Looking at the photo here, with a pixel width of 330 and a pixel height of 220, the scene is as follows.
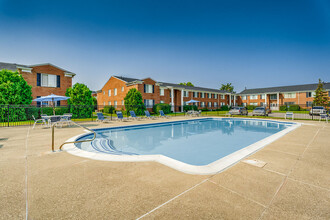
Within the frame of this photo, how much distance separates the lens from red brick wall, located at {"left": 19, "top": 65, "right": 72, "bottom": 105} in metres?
18.8

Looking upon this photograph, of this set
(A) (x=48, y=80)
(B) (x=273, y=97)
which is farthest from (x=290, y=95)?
(A) (x=48, y=80)

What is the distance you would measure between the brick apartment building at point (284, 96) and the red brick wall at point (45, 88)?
4927cm

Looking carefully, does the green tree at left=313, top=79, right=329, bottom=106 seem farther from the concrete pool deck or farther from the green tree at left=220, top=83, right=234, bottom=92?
the concrete pool deck

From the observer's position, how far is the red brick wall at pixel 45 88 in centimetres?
1881

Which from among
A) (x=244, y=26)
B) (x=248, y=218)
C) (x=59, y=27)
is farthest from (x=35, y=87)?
(x=244, y=26)

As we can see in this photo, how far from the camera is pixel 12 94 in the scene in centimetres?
1448

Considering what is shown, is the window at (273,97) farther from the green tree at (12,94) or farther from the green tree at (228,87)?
the green tree at (12,94)

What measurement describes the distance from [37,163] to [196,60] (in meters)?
28.6

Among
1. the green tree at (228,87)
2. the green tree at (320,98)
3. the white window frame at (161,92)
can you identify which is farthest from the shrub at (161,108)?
the green tree at (228,87)

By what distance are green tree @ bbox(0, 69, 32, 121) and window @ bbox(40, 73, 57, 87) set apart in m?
4.92

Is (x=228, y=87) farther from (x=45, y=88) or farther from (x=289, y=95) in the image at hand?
(x=45, y=88)

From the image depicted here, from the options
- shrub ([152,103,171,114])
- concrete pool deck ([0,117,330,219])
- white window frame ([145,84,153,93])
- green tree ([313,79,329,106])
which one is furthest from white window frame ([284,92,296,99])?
concrete pool deck ([0,117,330,219])

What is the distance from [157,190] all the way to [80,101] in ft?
60.9

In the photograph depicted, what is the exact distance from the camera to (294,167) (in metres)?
3.77
